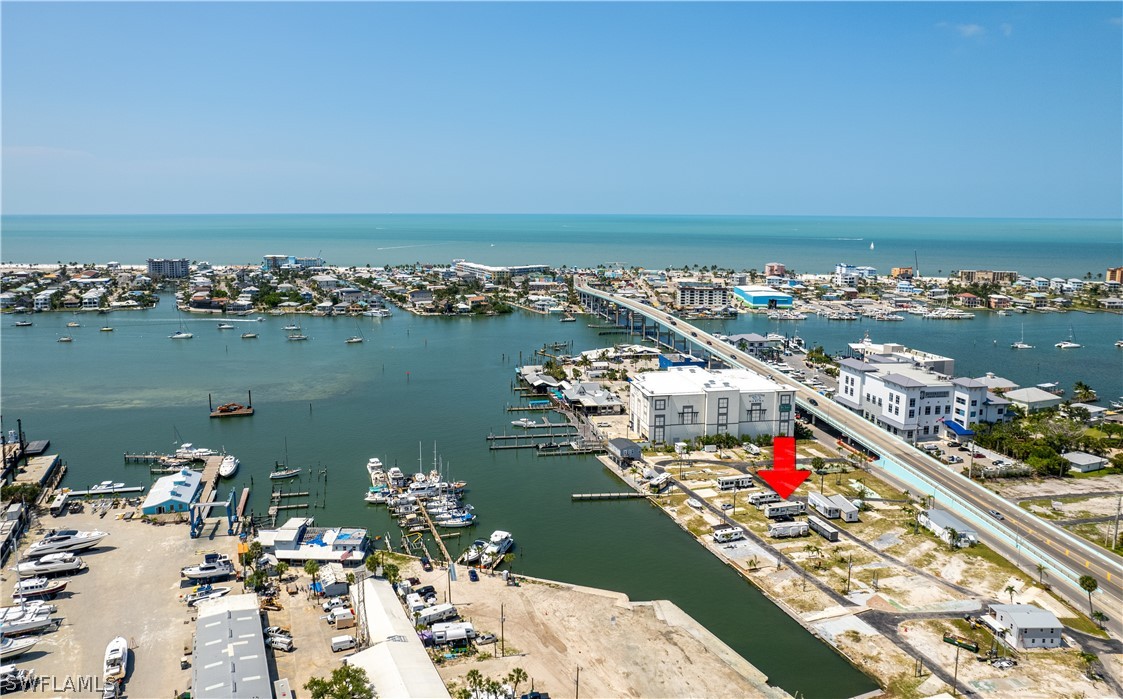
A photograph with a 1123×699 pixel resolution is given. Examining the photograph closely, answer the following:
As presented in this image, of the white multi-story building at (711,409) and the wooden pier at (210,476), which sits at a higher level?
the white multi-story building at (711,409)

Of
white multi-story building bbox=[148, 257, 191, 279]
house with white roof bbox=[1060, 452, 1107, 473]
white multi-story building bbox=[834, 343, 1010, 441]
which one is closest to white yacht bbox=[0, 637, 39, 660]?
white multi-story building bbox=[834, 343, 1010, 441]

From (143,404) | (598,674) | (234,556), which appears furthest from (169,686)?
(143,404)

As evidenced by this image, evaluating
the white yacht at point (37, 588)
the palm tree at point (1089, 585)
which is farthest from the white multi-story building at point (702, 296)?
the white yacht at point (37, 588)

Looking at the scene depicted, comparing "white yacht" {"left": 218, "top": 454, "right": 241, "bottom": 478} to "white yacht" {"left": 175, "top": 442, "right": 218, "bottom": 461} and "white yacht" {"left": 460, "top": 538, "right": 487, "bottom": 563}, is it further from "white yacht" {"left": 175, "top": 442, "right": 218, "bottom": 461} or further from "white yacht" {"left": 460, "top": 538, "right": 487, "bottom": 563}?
"white yacht" {"left": 460, "top": 538, "right": 487, "bottom": 563}

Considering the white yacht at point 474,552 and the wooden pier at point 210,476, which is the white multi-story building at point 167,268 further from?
the white yacht at point 474,552

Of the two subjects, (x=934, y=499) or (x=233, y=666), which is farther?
(x=934, y=499)

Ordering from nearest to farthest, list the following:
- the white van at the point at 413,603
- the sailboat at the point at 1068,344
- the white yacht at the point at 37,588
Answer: the white van at the point at 413,603 → the white yacht at the point at 37,588 → the sailboat at the point at 1068,344

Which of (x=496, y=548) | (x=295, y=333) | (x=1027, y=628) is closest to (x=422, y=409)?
(x=496, y=548)

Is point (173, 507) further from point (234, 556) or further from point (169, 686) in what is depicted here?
point (169, 686)
